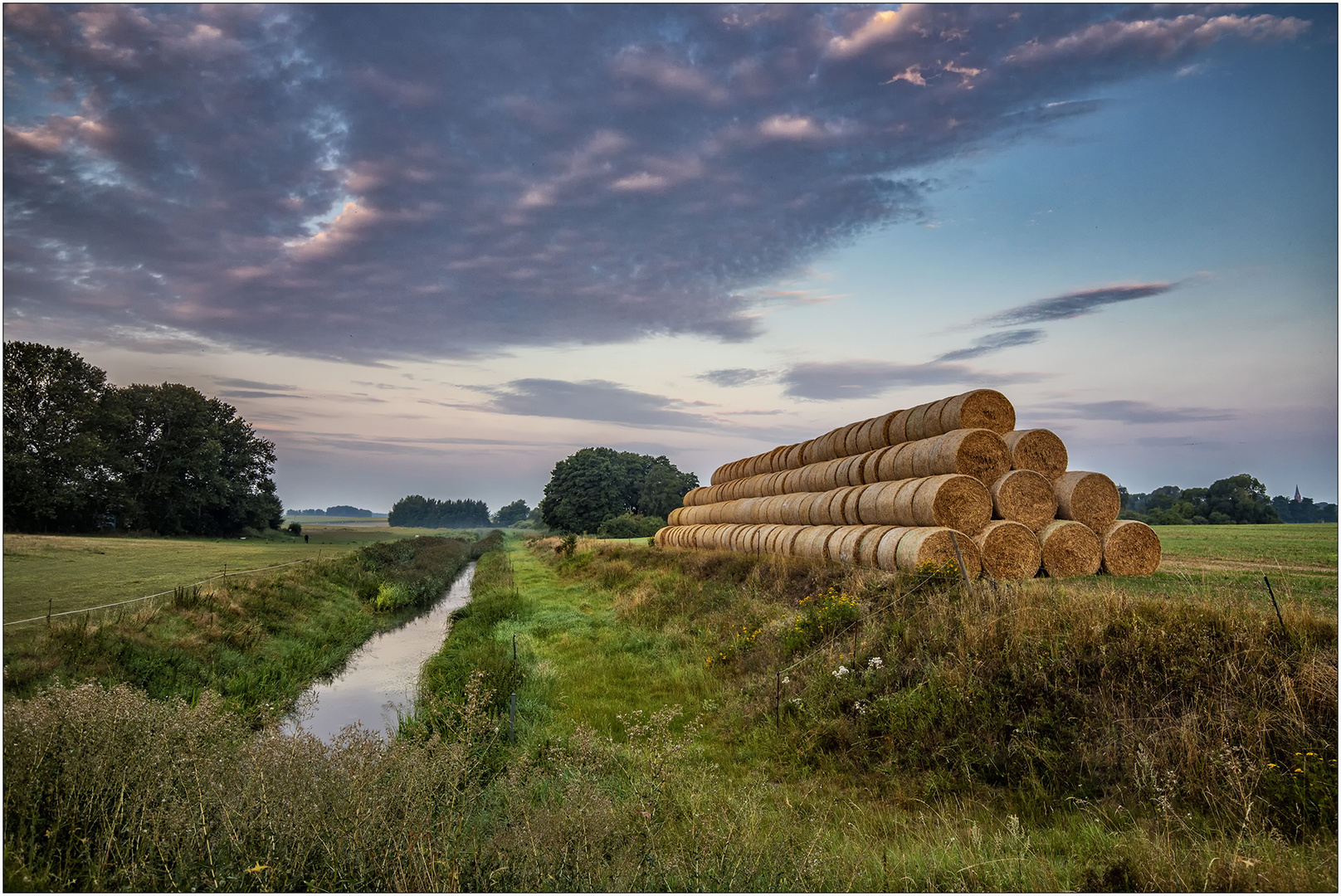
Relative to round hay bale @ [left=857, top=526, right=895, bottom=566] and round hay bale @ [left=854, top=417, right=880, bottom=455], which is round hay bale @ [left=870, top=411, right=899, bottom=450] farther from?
round hay bale @ [left=857, top=526, right=895, bottom=566]

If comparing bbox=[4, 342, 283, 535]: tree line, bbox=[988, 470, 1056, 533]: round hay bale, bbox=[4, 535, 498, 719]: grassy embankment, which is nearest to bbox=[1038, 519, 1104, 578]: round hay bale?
bbox=[988, 470, 1056, 533]: round hay bale

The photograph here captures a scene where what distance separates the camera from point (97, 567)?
17406 millimetres

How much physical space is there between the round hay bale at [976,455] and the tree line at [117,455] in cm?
2089

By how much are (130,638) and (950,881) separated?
13633 mm

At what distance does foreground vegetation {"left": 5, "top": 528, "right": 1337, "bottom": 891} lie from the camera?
4367 millimetres

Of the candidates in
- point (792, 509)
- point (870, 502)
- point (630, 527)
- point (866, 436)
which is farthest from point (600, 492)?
point (870, 502)

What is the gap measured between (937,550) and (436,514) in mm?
107024

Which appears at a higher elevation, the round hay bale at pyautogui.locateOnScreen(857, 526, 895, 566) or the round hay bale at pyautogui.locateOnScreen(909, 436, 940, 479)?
the round hay bale at pyautogui.locateOnScreen(909, 436, 940, 479)

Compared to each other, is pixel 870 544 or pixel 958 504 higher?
pixel 958 504

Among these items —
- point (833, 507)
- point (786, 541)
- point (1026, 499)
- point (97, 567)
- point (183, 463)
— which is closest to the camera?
point (1026, 499)

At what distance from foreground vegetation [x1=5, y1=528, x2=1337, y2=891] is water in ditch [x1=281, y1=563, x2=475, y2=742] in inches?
128

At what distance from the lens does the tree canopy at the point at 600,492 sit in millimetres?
73812

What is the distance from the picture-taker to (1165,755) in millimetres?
5703

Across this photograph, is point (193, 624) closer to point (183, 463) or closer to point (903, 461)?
point (903, 461)
